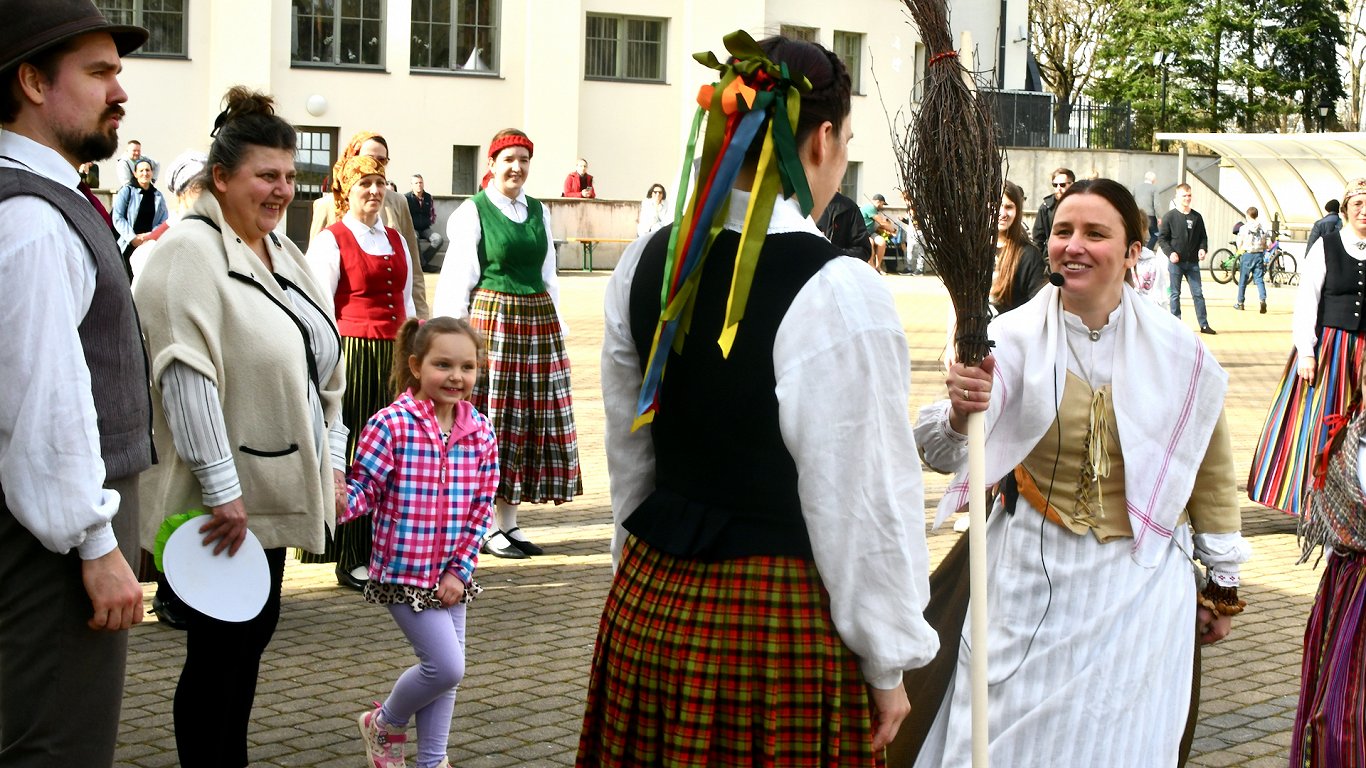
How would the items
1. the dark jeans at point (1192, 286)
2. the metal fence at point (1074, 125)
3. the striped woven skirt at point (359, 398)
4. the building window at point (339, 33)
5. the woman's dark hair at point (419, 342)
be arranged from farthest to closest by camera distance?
the metal fence at point (1074, 125) → the building window at point (339, 33) → the dark jeans at point (1192, 286) → the striped woven skirt at point (359, 398) → the woman's dark hair at point (419, 342)

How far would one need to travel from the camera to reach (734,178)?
2.87 m

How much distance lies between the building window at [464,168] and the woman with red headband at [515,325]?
27158 millimetres

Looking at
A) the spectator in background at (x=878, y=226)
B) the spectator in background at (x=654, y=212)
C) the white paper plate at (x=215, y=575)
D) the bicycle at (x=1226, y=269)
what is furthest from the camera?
the bicycle at (x=1226, y=269)

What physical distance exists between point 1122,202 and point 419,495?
2164 millimetres

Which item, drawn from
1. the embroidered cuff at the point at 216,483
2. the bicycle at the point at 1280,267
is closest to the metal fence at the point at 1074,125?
the bicycle at the point at 1280,267

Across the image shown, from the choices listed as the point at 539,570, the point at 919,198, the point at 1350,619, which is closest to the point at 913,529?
the point at 919,198

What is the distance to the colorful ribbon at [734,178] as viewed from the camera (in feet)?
9.30

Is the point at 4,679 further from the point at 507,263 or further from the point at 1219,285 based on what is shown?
the point at 1219,285

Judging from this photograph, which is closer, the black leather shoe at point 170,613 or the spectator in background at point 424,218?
the black leather shoe at point 170,613

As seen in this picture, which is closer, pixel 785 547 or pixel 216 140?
pixel 785 547

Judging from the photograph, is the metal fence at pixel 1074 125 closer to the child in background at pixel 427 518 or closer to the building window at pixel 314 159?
the building window at pixel 314 159

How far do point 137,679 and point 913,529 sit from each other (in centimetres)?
393

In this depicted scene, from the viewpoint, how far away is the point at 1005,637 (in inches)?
167

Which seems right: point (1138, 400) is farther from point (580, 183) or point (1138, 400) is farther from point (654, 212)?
point (580, 183)
